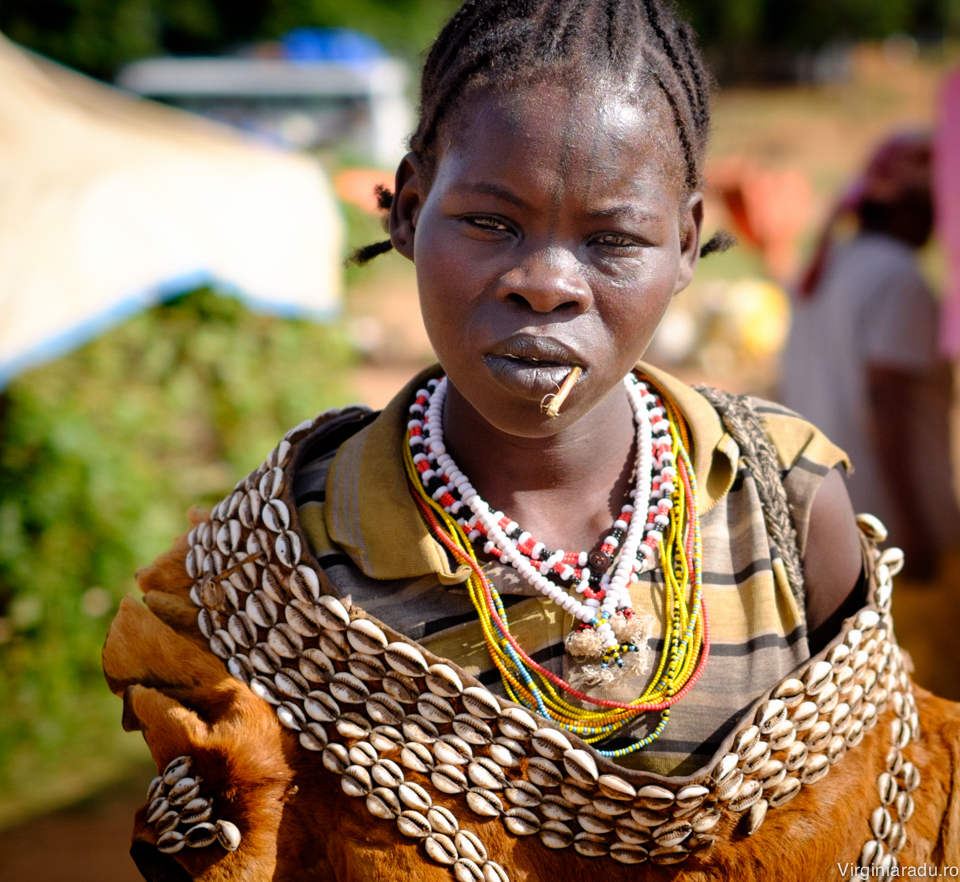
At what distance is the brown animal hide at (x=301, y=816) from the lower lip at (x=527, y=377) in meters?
0.58

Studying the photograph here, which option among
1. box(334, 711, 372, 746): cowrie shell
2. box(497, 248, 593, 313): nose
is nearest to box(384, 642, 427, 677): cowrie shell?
box(334, 711, 372, 746): cowrie shell

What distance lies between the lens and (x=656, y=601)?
4.90 ft

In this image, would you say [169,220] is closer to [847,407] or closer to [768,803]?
[847,407]

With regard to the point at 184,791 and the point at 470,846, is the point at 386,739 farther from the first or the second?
the point at 184,791

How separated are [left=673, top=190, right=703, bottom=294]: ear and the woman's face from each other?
0.09 m

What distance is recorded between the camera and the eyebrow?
126cm

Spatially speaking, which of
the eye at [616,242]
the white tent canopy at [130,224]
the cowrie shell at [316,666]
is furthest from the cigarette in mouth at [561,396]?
the white tent canopy at [130,224]

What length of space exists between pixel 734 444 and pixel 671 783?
54 cm

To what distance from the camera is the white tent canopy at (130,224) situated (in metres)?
3.92

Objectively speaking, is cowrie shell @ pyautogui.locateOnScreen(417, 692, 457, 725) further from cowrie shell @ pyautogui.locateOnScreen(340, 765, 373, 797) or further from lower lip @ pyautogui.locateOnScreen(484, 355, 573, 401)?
lower lip @ pyautogui.locateOnScreen(484, 355, 573, 401)

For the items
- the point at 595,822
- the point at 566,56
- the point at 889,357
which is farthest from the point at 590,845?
the point at 889,357

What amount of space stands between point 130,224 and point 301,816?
11.0 feet

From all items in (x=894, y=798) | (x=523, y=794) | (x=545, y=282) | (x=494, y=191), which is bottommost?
(x=894, y=798)

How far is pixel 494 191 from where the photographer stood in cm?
127
